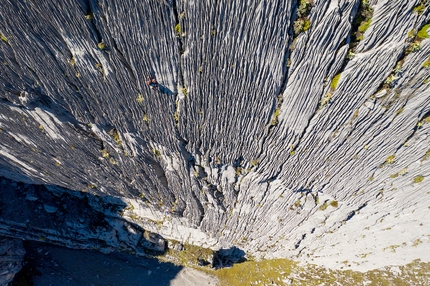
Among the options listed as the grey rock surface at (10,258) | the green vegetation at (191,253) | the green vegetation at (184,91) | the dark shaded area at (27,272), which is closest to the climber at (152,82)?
the green vegetation at (184,91)

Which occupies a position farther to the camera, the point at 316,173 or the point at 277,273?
the point at 277,273

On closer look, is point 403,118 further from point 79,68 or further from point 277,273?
point 277,273

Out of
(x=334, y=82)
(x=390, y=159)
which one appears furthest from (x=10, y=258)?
(x=390, y=159)

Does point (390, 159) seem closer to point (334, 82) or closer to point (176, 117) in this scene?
point (334, 82)

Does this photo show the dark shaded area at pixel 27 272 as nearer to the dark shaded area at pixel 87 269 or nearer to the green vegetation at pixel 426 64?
the dark shaded area at pixel 87 269

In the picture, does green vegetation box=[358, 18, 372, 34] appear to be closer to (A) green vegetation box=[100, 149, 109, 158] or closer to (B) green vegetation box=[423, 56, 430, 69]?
(B) green vegetation box=[423, 56, 430, 69]

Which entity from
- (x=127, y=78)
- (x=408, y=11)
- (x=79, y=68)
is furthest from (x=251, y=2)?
(x=79, y=68)
